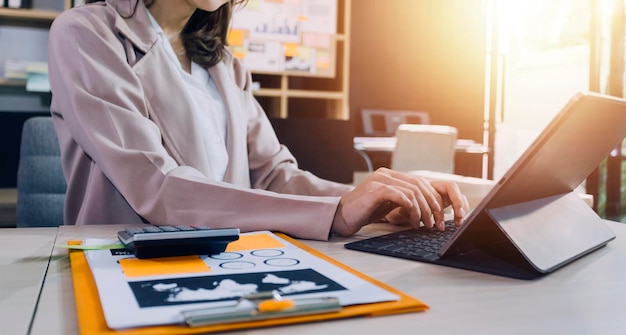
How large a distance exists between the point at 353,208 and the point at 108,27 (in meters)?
0.59

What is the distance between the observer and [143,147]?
3.07 feet

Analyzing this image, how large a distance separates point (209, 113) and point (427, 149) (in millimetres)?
2128

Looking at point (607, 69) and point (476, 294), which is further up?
point (607, 69)

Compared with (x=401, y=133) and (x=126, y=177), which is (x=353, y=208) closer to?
(x=126, y=177)

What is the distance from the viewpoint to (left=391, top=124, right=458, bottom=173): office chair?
126 inches

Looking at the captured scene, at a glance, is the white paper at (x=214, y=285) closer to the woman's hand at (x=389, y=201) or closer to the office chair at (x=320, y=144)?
the woman's hand at (x=389, y=201)

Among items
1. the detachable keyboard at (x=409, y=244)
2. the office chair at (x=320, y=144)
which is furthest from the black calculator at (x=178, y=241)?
the office chair at (x=320, y=144)

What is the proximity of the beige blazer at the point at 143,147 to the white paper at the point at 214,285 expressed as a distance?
20cm

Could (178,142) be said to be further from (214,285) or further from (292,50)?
(292,50)

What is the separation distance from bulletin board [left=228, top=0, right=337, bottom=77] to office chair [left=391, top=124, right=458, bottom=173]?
3.04 ft

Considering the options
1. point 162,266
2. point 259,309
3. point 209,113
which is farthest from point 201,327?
point 209,113

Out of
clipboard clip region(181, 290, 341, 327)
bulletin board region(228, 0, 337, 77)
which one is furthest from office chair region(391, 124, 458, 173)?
clipboard clip region(181, 290, 341, 327)

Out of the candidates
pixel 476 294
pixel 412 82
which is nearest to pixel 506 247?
pixel 476 294

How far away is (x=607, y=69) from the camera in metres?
4.11
